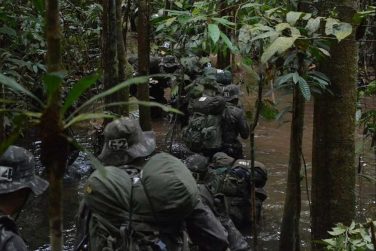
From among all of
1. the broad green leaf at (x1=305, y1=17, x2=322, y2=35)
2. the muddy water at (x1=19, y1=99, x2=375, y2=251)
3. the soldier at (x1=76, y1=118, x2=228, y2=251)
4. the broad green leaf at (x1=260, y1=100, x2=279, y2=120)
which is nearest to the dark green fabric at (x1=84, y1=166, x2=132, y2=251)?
the soldier at (x1=76, y1=118, x2=228, y2=251)

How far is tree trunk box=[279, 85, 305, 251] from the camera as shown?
11.8ft

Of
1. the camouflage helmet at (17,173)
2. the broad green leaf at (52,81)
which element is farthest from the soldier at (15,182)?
the broad green leaf at (52,81)

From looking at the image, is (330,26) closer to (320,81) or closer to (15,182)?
(320,81)

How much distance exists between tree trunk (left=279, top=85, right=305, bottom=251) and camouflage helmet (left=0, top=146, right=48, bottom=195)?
1744mm

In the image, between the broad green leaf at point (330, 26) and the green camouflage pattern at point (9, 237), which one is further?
the broad green leaf at point (330, 26)

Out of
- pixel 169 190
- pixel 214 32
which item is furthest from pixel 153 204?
pixel 214 32

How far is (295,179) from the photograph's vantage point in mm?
3859

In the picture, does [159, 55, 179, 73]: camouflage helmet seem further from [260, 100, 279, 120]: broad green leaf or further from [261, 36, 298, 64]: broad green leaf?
[261, 36, 298, 64]: broad green leaf

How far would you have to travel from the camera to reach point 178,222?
101 inches

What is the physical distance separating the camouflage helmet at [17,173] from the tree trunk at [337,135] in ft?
5.44

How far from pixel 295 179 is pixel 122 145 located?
1503 millimetres

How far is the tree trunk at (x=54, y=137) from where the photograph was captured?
1041 mm

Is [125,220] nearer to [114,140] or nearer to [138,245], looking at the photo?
[138,245]

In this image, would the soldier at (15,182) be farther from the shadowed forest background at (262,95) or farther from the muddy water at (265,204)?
the muddy water at (265,204)
